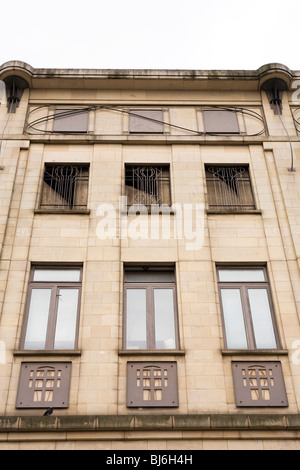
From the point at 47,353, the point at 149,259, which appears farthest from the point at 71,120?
the point at 47,353

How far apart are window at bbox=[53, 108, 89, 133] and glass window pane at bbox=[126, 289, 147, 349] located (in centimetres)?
547

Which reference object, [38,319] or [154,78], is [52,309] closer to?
[38,319]

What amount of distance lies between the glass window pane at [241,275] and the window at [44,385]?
4.18m

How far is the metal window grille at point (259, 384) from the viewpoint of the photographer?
915cm

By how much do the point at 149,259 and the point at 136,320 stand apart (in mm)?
1539

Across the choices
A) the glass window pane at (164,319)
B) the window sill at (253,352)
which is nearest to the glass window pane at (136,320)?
the glass window pane at (164,319)

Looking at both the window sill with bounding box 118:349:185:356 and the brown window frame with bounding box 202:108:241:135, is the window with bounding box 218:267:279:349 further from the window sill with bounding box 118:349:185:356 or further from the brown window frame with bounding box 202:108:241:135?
the brown window frame with bounding box 202:108:241:135

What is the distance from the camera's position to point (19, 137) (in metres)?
13.1

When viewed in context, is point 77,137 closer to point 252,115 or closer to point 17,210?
point 17,210

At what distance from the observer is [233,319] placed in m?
10.5
